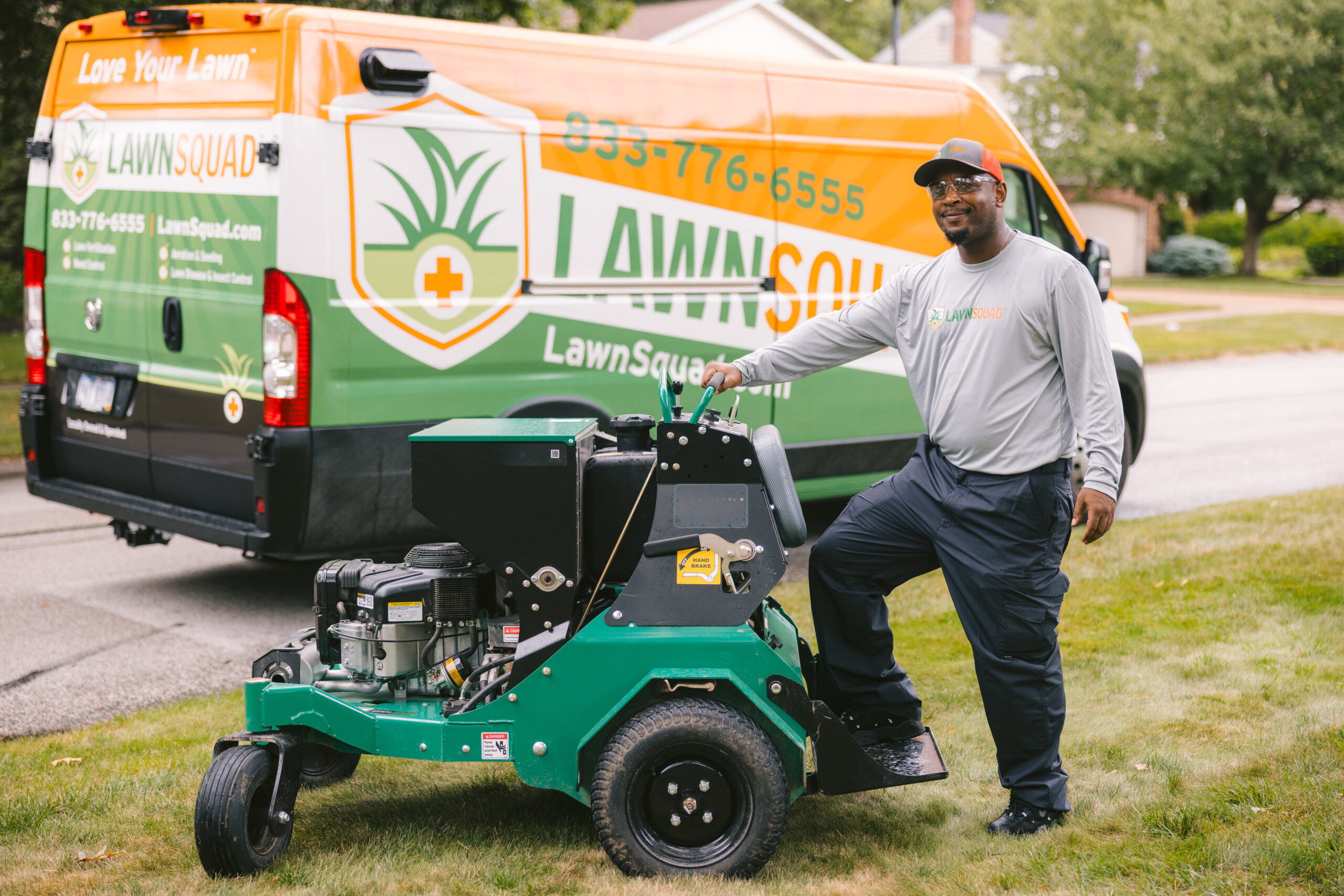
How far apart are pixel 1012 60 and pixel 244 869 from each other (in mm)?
44429

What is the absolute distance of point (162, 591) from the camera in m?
6.85

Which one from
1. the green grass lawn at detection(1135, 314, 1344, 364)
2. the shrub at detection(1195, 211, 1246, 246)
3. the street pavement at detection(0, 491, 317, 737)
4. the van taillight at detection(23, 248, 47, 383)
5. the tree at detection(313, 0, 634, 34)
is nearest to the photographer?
the street pavement at detection(0, 491, 317, 737)

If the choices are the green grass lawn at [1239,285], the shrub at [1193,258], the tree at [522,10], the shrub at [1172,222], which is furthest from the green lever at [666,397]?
the shrub at [1172,222]

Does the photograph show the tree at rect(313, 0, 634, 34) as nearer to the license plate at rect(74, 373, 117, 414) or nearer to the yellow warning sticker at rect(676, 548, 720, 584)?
the license plate at rect(74, 373, 117, 414)

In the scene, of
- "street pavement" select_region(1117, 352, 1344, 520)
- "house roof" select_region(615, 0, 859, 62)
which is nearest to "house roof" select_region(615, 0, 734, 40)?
"house roof" select_region(615, 0, 859, 62)

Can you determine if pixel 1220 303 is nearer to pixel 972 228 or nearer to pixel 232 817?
pixel 972 228

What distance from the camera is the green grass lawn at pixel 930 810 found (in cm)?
335

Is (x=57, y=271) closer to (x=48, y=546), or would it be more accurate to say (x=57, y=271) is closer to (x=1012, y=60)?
(x=48, y=546)

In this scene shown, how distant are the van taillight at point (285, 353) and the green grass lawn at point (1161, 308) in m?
21.9

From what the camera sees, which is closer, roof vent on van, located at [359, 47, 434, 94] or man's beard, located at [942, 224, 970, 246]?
man's beard, located at [942, 224, 970, 246]

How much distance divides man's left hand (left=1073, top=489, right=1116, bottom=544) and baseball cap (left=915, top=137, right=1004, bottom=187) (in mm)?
889

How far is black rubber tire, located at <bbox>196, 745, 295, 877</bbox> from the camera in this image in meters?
3.34

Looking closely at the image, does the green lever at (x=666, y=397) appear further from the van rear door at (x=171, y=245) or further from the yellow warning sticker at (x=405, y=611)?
the van rear door at (x=171, y=245)

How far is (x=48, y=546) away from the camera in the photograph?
7.77m
